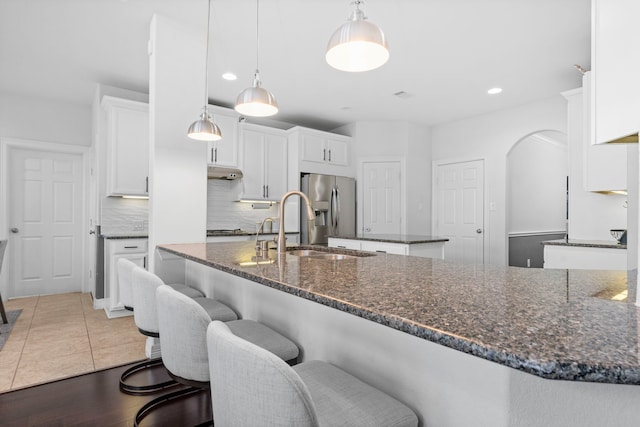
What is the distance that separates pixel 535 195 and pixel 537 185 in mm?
206

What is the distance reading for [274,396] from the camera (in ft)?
2.22

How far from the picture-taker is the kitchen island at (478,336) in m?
0.56

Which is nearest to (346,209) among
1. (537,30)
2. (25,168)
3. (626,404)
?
(537,30)

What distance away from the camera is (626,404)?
685mm

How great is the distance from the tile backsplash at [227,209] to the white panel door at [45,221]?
1.88 metres

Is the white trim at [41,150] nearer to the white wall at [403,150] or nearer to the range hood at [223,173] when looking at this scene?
the range hood at [223,173]

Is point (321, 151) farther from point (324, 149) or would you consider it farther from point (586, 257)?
point (586, 257)

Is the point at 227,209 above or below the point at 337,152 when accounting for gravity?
below

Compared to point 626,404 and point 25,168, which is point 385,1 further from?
point 25,168

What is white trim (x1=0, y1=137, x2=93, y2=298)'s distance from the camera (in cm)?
441

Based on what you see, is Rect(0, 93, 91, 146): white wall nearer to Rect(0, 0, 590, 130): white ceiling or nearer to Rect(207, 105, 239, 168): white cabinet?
Rect(0, 0, 590, 130): white ceiling

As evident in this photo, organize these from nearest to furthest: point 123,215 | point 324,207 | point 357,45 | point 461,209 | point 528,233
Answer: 1. point 357,45
2. point 123,215
3. point 324,207
4. point 461,209
5. point 528,233

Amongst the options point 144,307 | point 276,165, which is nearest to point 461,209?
point 276,165

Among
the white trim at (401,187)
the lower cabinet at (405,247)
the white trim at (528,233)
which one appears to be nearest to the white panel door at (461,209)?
the white trim at (528,233)
